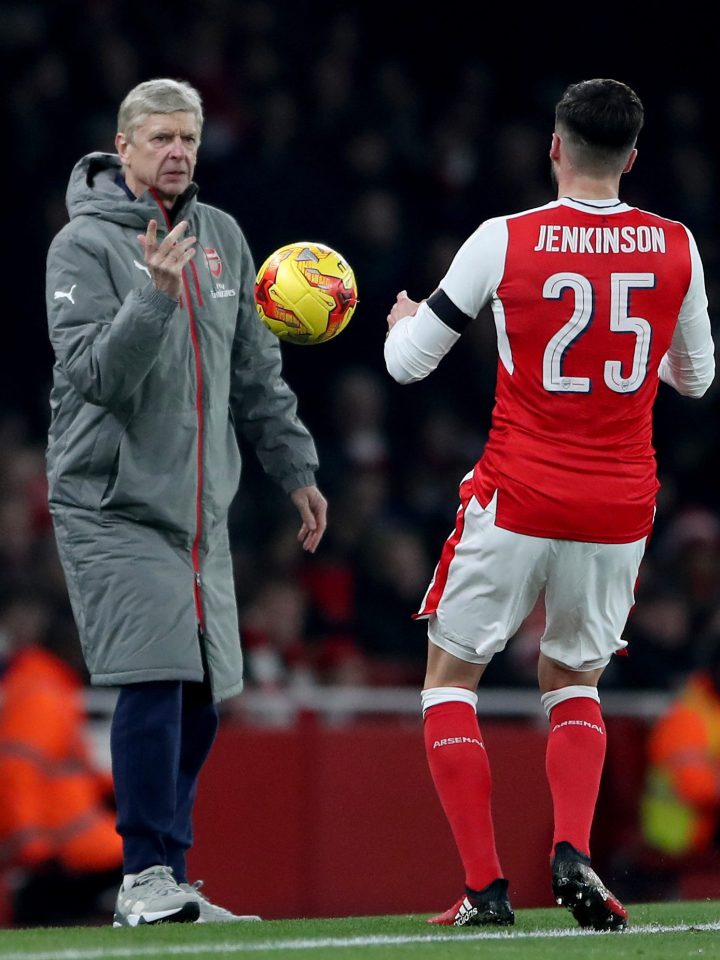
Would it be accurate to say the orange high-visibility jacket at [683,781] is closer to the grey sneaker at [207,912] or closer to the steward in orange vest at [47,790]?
the steward in orange vest at [47,790]

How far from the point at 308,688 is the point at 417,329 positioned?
432 centimetres

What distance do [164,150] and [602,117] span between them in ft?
3.87

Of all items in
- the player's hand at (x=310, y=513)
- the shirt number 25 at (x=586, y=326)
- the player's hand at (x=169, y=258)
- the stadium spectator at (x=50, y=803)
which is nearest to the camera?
the shirt number 25 at (x=586, y=326)

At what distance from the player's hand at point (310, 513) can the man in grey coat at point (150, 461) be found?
0.93 feet

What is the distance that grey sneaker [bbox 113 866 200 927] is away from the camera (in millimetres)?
4535

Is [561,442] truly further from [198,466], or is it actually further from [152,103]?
[152,103]

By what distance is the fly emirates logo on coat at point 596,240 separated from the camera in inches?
169

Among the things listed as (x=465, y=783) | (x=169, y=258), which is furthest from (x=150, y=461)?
(x=465, y=783)

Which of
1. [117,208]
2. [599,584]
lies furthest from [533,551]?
[117,208]

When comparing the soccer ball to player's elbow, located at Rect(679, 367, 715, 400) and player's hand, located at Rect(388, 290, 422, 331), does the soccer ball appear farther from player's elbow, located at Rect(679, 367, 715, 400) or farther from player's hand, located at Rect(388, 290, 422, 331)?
player's elbow, located at Rect(679, 367, 715, 400)

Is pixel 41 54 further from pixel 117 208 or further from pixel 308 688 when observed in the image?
pixel 117 208

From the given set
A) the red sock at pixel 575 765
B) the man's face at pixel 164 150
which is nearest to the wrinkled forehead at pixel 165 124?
the man's face at pixel 164 150

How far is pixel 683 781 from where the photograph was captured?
8.72 m

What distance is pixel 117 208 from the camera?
486 cm
